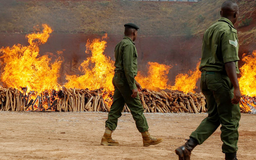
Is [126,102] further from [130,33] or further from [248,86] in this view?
[248,86]

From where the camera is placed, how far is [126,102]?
5559 millimetres

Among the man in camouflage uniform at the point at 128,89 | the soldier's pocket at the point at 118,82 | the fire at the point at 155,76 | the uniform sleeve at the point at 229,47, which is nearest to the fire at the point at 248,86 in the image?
the fire at the point at 155,76

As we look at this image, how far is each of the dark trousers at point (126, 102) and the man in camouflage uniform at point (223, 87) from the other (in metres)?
1.65

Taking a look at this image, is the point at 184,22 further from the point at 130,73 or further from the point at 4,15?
the point at 130,73

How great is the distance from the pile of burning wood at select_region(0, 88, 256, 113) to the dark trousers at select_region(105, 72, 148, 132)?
8105 millimetres

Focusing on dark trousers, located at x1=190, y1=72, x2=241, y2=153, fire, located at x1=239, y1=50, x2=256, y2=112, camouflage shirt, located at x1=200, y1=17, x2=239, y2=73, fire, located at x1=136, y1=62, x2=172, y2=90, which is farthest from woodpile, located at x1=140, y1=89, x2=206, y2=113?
fire, located at x1=136, y1=62, x2=172, y2=90

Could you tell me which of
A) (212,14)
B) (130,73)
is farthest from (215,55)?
(212,14)

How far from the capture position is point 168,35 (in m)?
44.1

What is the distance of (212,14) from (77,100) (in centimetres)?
3761

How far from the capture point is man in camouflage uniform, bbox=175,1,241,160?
3.73 metres

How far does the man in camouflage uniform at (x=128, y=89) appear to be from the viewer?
212 inches

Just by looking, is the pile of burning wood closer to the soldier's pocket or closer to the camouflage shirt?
the soldier's pocket

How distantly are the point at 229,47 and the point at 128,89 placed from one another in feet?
7.27

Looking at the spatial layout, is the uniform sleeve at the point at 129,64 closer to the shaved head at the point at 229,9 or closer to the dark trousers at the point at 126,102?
the dark trousers at the point at 126,102
